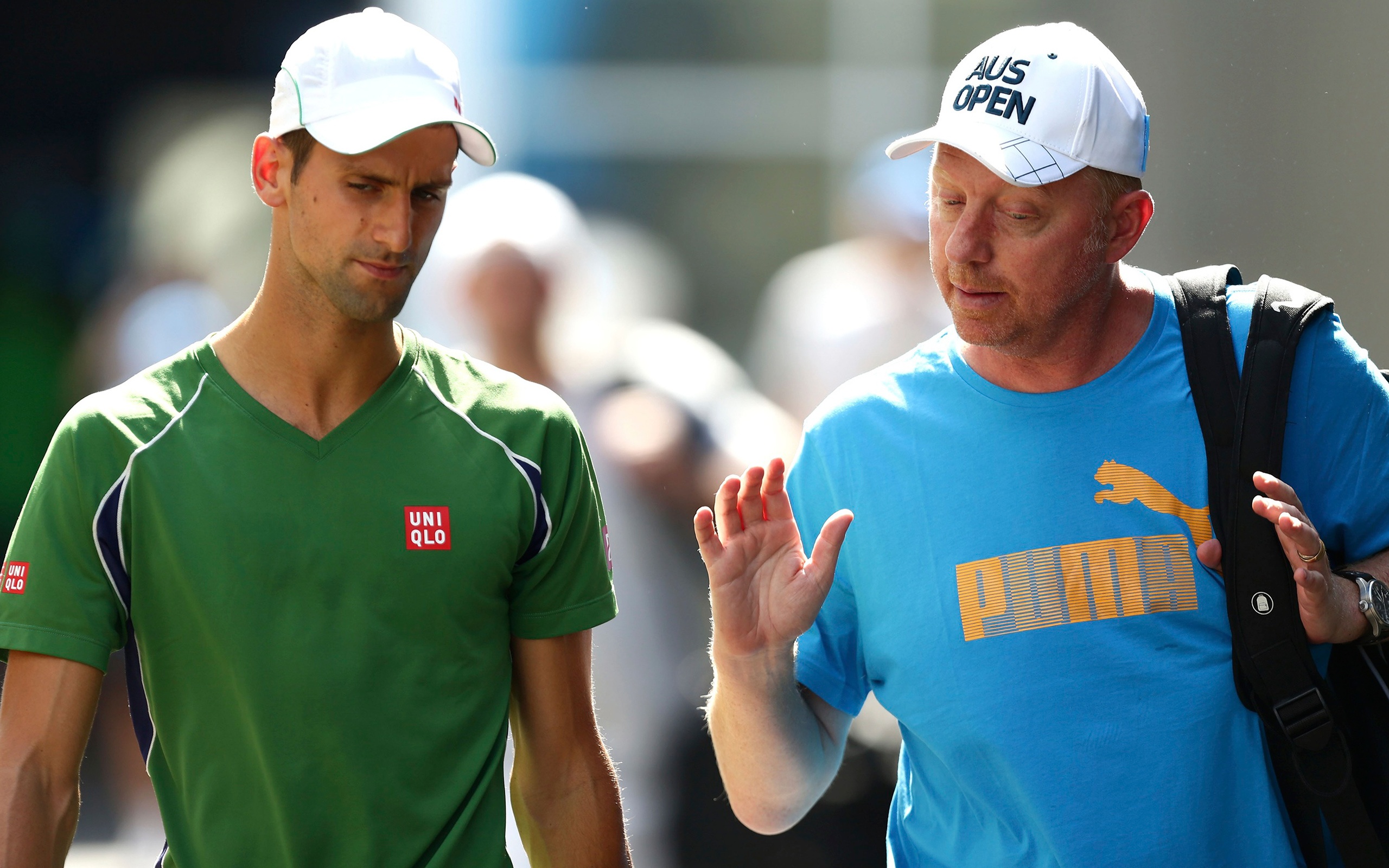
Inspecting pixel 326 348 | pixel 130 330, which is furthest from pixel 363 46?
pixel 130 330

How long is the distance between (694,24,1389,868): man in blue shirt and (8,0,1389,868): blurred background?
1262 millimetres

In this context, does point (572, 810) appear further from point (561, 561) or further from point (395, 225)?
point (395, 225)

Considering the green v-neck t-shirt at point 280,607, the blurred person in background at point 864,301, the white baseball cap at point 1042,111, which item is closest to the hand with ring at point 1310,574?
the white baseball cap at point 1042,111

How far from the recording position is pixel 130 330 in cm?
466

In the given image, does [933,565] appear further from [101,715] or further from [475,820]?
[101,715]

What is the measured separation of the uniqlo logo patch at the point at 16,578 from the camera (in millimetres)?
2338

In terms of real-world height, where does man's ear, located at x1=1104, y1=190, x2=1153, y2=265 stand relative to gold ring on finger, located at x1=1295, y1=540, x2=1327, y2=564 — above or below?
→ above

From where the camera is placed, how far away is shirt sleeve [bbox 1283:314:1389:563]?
246cm

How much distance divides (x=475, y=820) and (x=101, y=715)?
2.33m

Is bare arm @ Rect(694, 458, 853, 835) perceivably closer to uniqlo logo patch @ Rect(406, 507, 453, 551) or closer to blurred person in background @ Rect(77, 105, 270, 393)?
uniqlo logo patch @ Rect(406, 507, 453, 551)

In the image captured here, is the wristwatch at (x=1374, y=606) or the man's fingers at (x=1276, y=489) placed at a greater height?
the man's fingers at (x=1276, y=489)

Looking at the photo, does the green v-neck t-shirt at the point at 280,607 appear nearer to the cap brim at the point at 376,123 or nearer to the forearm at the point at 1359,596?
the cap brim at the point at 376,123

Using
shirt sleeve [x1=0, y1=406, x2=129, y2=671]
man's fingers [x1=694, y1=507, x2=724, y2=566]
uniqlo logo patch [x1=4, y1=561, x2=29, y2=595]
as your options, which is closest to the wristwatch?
man's fingers [x1=694, y1=507, x2=724, y2=566]

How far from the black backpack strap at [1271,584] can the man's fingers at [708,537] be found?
83 centimetres
